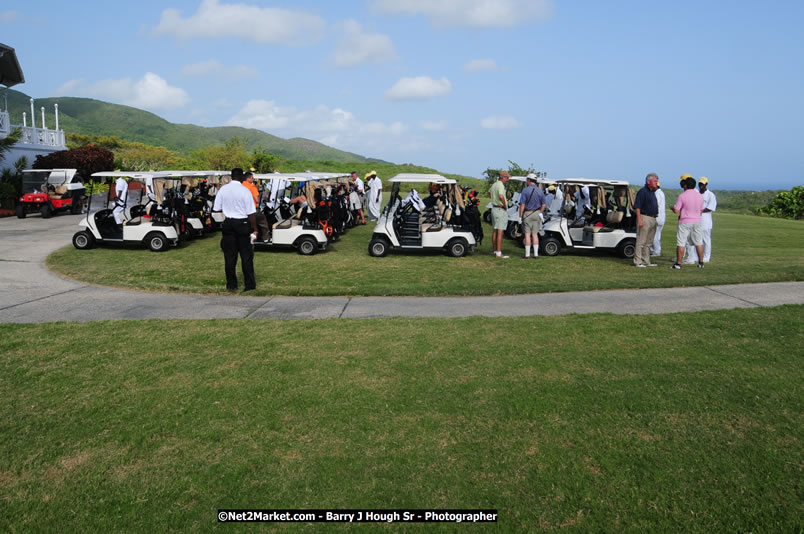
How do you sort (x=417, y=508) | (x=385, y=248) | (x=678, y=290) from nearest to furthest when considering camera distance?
(x=417, y=508)
(x=678, y=290)
(x=385, y=248)

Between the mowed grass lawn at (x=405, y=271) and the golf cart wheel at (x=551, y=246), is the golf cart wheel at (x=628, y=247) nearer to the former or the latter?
the mowed grass lawn at (x=405, y=271)

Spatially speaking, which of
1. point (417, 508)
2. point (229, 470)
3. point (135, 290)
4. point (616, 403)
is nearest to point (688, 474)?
point (616, 403)

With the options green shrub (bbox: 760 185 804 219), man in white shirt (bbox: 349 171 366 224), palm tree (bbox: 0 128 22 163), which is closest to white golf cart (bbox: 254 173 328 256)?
man in white shirt (bbox: 349 171 366 224)

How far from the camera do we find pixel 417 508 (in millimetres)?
3178

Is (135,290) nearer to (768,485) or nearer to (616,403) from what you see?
(616,403)

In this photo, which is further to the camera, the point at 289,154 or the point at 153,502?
the point at 289,154

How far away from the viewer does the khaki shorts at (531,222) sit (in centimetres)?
1199

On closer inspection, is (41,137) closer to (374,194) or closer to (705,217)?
(374,194)

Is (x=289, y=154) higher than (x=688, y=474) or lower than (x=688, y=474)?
higher

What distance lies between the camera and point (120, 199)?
A: 13.1 metres

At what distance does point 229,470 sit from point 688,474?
278 cm

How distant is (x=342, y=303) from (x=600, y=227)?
7.39 meters

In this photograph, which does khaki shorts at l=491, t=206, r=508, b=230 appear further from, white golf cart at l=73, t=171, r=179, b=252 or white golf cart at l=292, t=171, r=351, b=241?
white golf cart at l=73, t=171, r=179, b=252

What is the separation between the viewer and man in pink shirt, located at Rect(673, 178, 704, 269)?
1077 centimetres
